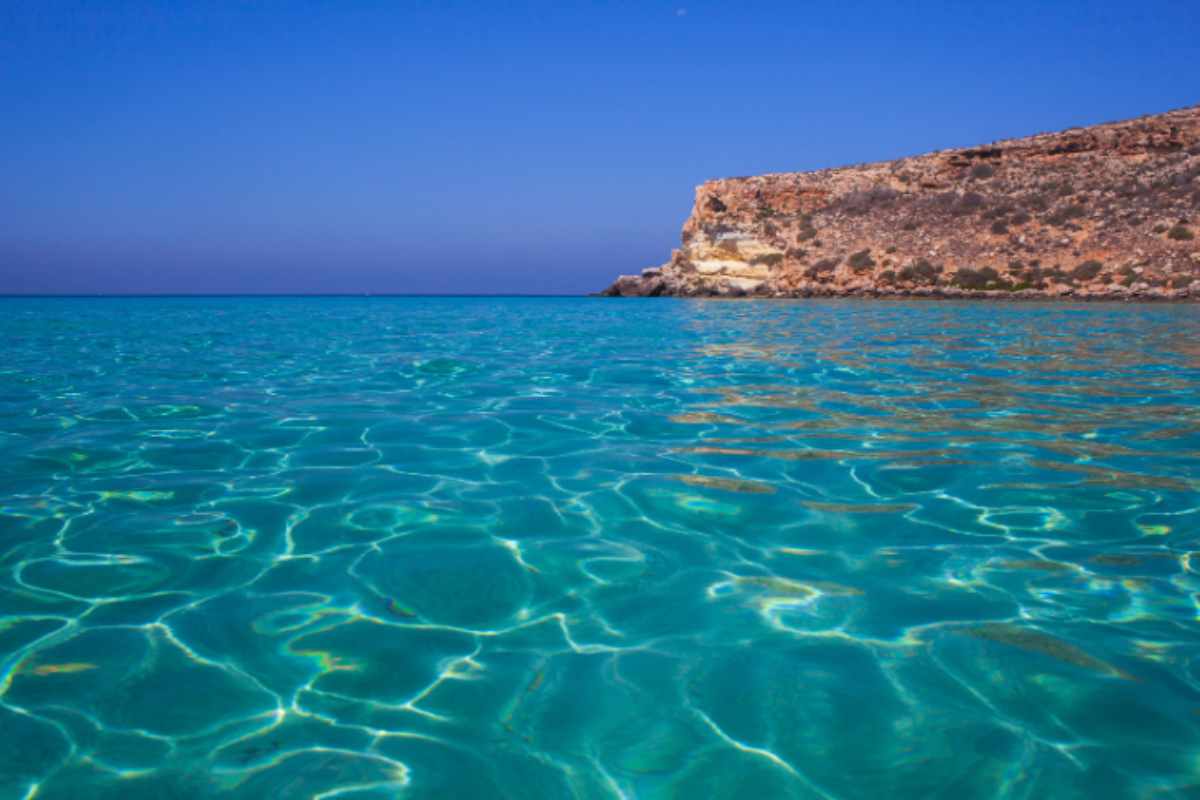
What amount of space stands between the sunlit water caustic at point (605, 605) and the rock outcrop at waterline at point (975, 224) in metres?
28.3

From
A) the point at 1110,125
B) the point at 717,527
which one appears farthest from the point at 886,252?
the point at 717,527

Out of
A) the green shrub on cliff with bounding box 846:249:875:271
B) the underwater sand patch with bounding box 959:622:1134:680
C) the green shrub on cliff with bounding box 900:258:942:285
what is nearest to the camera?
the underwater sand patch with bounding box 959:622:1134:680

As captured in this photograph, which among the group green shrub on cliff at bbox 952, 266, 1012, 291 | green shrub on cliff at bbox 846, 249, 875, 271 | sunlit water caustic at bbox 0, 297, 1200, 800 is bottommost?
sunlit water caustic at bbox 0, 297, 1200, 800

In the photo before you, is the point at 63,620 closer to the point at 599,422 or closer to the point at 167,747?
the point at 167,747

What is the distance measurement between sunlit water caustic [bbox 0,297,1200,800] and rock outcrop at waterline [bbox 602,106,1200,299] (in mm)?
28264

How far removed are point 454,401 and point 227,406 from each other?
6.51ft

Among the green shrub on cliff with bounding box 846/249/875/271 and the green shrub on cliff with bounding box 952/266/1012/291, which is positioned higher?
the green shrub on cliff with bounding box 846/249/875/271

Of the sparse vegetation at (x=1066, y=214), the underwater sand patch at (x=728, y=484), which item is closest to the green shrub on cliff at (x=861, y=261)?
the sparse vegetation at (x=1066, y=214)

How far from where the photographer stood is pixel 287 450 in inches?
194

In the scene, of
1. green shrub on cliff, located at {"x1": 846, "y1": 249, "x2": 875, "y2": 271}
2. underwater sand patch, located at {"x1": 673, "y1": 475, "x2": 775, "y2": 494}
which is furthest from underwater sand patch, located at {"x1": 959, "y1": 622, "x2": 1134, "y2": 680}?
green shrub on cliff, located at {"x1": 846, "y1": 249, "x2": 875, "y2": 271}

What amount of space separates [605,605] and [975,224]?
38260 millimetres

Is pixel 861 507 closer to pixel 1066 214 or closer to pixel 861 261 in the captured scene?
pixel 861 261

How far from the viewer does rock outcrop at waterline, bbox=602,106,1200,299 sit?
29.9 meters

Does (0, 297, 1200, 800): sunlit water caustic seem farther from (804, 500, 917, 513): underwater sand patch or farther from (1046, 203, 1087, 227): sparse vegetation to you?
(1046, 203, 1087, 227): sparse vegetation
